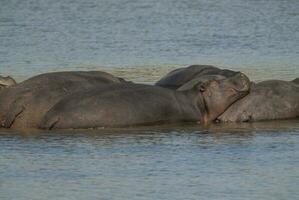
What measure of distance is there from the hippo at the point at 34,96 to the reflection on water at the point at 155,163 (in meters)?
0.30

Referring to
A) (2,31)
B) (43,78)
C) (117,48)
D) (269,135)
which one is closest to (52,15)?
(2,31)

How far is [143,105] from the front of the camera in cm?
1388

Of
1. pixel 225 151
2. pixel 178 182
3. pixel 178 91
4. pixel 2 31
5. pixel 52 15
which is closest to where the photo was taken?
pixel 178 182

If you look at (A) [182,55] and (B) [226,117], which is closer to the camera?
(B) [226,117]

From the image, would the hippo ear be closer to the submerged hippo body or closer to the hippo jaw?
the hippo jaw

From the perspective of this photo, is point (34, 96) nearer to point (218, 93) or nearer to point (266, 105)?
point (218, 93)

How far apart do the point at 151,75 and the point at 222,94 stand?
3.26m

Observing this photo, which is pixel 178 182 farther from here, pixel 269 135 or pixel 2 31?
pixel 2 31

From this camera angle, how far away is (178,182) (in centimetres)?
1080

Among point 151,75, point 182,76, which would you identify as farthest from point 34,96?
point 151,75

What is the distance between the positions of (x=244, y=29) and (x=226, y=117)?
9.08 m

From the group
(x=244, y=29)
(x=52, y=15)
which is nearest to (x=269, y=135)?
(x=244, y=29)

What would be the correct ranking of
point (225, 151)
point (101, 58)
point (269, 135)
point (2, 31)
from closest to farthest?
1. point (225, 151)
2. point (269, 135)
3. point (101, 58)
4. point (2, 31)

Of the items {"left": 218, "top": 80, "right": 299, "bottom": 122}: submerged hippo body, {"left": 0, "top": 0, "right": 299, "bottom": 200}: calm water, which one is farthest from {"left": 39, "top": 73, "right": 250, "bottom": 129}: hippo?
{"left": 0, "top": 0, "right": 299, "bottom": 200}: calm water
